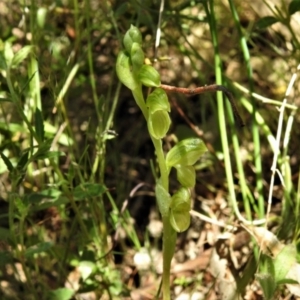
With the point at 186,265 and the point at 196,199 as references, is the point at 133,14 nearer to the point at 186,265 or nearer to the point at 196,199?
the point at 196,199

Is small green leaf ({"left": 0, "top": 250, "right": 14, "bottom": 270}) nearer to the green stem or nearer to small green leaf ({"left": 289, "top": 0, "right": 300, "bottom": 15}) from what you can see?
the green stem

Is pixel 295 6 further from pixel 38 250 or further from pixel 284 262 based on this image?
pixel 38 250

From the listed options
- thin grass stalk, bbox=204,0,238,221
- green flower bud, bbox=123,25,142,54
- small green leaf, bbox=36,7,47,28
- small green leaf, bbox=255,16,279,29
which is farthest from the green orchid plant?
small green leaf, bbox=36,7,47,28

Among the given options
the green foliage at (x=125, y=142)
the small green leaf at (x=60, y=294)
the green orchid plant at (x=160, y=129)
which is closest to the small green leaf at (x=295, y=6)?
the green foliage at (x=125, y=142)

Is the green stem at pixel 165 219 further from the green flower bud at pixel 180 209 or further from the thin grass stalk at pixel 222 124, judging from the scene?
the thin grass stalk at pixel 222 124

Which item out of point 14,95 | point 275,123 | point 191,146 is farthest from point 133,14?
point 191,146

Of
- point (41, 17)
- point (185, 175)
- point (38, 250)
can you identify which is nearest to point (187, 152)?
point (185, 175)
